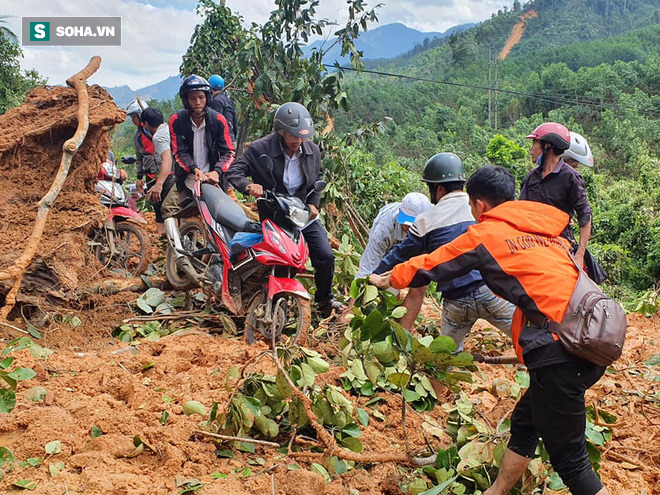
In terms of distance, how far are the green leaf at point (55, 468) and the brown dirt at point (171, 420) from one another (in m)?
0.02

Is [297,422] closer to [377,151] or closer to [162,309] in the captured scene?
[162,309]

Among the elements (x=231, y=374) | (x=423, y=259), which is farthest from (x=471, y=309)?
(x=231, y=374)

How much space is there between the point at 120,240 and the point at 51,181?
1.12 metres

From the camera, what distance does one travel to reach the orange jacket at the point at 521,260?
2541mm

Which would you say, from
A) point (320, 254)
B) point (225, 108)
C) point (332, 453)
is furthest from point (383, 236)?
point (225, 108)

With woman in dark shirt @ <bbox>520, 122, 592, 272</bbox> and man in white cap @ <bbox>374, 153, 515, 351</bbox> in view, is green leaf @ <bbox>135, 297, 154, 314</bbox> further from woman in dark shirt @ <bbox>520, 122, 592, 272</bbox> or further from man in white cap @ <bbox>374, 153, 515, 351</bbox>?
woman in dark shirt @ <bbox>520, 122, 592, 272</bbox>

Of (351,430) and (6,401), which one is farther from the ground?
(6,401)

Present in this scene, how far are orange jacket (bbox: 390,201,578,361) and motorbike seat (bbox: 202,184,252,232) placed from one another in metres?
2.43

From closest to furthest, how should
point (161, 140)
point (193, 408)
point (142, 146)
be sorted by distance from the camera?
point (193, 408), point (161, 140), point (142, 146)

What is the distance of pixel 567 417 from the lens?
8.38ft

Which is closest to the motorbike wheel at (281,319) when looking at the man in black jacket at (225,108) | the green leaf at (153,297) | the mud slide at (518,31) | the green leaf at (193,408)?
the green leaf at (153,297)

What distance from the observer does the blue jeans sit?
3.74m

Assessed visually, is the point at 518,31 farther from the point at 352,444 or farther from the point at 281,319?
the point at 352,444

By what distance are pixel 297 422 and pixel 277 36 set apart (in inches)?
254
